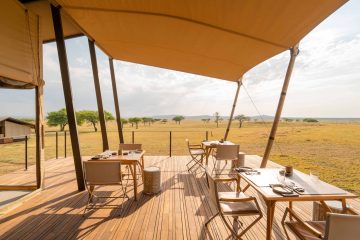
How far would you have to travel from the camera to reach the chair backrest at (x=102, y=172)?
336 cm

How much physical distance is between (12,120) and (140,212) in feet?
39.2

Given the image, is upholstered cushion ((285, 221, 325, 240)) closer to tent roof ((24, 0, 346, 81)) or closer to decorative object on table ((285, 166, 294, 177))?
decorative object on table ((285, 166, 294, 177))

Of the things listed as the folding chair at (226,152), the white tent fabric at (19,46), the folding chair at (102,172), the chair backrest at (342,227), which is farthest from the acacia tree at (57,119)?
the chair backrest at (342,227)

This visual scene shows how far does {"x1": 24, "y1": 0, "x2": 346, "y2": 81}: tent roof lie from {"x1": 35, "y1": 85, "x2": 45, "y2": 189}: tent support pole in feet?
6.00

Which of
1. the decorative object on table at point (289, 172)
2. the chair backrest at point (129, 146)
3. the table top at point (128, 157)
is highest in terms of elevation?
the chair backrest at point (129, 146)

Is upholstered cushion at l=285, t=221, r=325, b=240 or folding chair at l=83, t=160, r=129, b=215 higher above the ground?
folding chair at l=83, t=160, r=129, b=215

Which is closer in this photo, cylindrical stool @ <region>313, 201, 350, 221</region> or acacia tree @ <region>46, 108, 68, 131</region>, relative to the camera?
cylindrical stool @ <region>313, 201, 350, 221</region>

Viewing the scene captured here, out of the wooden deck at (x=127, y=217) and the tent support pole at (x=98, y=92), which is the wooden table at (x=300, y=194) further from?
the tent support pole at (x=98, y=92)

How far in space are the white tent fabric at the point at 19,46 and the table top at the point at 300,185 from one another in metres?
4.44

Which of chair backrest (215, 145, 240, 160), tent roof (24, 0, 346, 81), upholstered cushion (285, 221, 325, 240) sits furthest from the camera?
chair backrest (215, 145, 240, 160)

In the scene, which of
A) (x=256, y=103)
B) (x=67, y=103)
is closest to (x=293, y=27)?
(x=256, y=103)

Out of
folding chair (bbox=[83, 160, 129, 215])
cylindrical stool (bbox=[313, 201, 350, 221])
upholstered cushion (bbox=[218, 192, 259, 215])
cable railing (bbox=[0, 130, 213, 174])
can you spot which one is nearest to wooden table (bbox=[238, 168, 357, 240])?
cylindrical stool (bbox=[313, 201, 350, 221])

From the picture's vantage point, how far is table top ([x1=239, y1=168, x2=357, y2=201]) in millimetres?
2170

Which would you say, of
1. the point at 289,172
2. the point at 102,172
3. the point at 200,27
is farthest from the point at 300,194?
the point at 200,27
